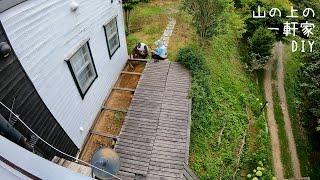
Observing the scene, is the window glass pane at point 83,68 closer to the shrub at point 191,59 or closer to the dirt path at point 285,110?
the shrub at point 191,59

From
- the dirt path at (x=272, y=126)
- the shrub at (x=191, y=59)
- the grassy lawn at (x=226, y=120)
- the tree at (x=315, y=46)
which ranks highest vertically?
the shrub at (x=191, y=59)

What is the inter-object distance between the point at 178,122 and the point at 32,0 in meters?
7.38

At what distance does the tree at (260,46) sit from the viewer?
20.4m

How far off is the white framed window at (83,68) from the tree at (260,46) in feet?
42.9

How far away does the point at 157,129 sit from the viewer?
12219 millimetres

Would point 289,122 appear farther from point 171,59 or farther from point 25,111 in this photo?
point 25,111

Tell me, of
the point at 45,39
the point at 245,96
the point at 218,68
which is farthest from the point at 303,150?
the point at 45,39

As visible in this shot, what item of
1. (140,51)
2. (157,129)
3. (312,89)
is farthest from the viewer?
(312,89)

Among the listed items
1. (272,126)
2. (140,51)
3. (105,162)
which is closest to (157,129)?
(105,162)

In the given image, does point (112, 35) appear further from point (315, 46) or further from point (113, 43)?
point (315, 46)

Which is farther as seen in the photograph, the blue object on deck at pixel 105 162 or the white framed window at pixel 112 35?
the white framed window at pixel 112 35

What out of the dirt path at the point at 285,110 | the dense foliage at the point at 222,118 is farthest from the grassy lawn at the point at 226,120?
the dirt path at the point at 285,110

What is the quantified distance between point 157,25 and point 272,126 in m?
10.2

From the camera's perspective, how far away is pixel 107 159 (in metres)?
6.82
